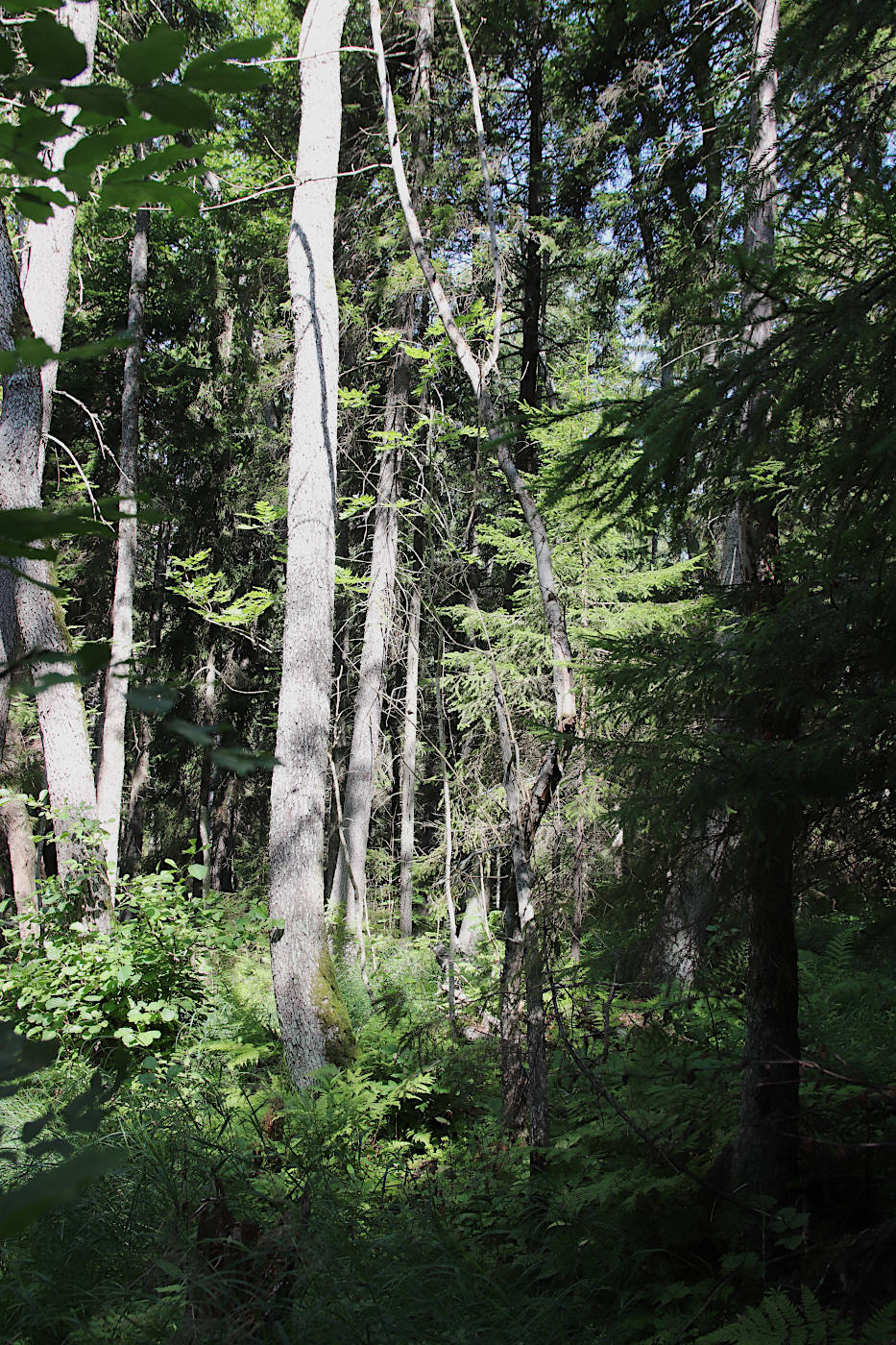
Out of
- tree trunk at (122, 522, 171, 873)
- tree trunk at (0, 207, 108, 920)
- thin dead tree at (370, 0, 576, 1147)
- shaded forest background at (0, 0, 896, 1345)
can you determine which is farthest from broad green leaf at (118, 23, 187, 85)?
tree trunk at (122, 522, 171, 873)

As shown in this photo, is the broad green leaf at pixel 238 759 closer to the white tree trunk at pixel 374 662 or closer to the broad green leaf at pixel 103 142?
the broad green leaf at pixel 103 142

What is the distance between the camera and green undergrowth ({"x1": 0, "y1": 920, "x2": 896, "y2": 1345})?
245 centimetres

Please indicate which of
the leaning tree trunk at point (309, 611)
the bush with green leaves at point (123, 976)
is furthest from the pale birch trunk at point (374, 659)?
the bush with green leaves at point (123, 976)

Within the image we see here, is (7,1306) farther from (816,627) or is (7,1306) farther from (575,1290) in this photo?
(816,627)

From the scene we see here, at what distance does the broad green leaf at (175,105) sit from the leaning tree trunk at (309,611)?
4.89 meters

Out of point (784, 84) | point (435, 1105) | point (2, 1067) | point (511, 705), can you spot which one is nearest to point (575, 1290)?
point (435, 1105)

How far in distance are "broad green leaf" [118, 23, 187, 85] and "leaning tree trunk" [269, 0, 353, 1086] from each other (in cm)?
494

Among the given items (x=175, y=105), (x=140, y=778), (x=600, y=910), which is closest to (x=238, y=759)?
(x=175, y=105)

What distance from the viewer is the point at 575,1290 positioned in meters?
2.94

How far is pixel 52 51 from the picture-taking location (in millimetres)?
948

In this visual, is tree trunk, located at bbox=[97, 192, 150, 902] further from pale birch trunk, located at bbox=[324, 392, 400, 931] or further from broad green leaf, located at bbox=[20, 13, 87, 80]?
broad green leaf, located at bbox=[20, 13, 87, 80]

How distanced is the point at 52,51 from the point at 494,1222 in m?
4.16

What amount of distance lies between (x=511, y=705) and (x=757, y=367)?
516 cm

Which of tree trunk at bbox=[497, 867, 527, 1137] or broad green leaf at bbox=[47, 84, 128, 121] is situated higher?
broad green leaf at bbox=[47, 84, 128, 121]
